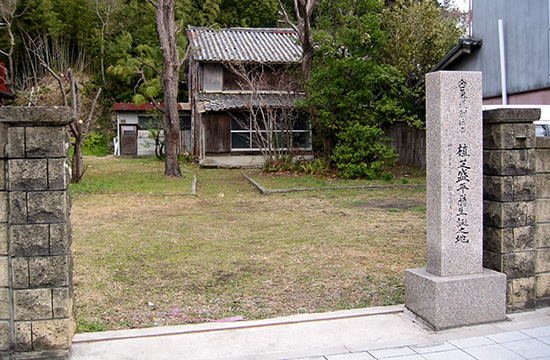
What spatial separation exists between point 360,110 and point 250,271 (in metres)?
11.2

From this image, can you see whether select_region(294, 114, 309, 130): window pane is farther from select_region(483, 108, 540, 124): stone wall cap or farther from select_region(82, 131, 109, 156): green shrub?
select_region(483, 108, 540, 124): stone wall cap

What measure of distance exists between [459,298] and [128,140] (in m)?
25.3

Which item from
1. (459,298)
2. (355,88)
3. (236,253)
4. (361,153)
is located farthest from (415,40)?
(459,298)

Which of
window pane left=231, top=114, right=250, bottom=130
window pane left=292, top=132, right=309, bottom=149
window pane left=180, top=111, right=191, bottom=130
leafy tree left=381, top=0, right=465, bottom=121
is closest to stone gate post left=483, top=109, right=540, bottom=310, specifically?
leafy tree left=381, top=0, right=465, bottom=121

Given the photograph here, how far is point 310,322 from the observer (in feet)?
14.7

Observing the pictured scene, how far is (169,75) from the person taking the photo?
16891mm

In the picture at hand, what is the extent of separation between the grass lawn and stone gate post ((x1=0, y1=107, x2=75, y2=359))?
74cm

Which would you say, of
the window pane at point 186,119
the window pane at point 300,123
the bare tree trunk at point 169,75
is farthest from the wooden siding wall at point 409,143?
the window pane at point 186,119

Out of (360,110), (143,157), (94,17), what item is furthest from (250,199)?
(94,17)

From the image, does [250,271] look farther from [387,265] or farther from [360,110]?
[360,110]

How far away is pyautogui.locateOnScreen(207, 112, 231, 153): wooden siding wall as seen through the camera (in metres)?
22.1

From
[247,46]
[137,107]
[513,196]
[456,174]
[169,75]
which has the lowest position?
[513,196]

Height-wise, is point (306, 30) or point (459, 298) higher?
point (306, 30)

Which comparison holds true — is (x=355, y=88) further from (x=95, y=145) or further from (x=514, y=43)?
(x=95, y=145)
